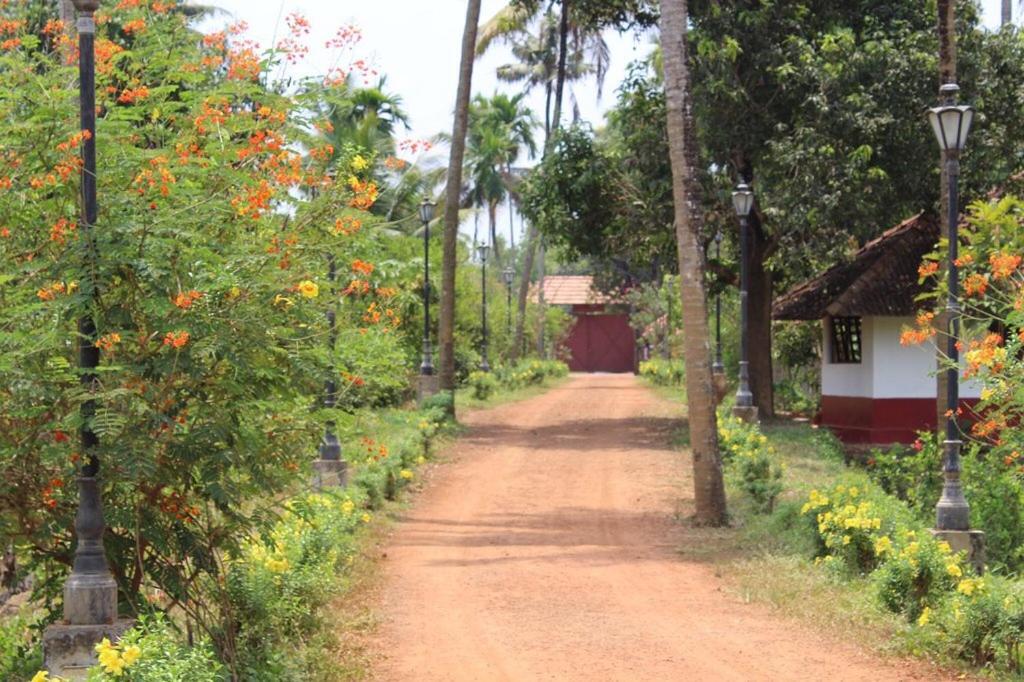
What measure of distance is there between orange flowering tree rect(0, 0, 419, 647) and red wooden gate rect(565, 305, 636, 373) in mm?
60870

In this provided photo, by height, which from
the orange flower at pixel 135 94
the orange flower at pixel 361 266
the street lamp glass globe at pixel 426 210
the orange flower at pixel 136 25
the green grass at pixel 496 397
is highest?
the street lamp glass globe at pixel 426 210

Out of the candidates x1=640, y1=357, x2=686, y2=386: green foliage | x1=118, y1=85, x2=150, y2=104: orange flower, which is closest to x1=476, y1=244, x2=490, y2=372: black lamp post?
x1=640, y1=357, x2=686, y2=386: green foliage

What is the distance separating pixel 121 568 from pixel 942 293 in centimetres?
879

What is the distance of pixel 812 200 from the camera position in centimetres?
2325

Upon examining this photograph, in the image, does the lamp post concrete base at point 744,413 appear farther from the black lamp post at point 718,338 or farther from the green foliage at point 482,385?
the green foliage at point 482,385

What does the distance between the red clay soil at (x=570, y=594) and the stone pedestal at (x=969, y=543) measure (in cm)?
184

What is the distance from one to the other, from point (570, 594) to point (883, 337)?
15.6 meters

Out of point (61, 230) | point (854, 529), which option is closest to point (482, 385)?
point (854, 529)

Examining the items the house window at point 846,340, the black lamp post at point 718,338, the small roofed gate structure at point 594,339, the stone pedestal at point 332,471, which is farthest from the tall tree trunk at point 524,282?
the stone pedestal at point 332,471

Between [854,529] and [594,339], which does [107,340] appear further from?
A: [594,339]

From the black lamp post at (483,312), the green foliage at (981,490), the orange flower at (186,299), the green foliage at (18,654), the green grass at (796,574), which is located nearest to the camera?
the orange flower at (186,299)

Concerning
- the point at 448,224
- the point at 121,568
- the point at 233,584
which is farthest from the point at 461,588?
the point at 448,224

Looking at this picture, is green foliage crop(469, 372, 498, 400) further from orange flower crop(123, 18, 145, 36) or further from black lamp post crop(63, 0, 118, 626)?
black lamp post crop(63, 0, 118, 626)

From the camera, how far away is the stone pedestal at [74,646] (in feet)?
23.5
